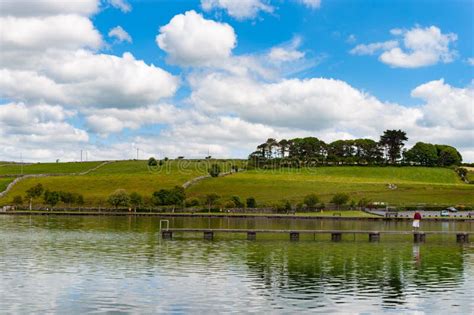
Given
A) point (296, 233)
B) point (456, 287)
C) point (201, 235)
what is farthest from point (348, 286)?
point (201, 235)

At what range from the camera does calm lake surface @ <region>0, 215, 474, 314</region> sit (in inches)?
1242

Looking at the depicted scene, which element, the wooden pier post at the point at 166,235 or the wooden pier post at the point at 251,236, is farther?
the wooden pier post at the point at 166,235

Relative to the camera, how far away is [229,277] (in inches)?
1601

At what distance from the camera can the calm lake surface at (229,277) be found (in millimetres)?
31547

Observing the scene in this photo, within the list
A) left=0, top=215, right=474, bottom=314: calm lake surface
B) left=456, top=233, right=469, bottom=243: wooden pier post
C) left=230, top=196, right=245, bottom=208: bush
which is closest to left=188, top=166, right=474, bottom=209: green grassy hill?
left=230, top=196, right=245, bottom=208: bush

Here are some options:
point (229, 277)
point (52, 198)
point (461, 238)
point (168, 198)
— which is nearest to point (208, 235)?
point (461, 238)

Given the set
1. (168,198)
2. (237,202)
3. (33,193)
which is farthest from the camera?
(33,193)

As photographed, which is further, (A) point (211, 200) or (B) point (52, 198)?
(B) point (52, 198)

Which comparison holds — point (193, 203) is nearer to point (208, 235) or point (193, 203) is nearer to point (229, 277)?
point (208, 235)

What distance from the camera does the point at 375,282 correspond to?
3950 centimetres

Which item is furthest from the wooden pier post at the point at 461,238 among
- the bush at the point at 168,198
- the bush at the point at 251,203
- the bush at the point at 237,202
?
the bush at the point at 168,198

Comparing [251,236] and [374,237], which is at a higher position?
[251,236]

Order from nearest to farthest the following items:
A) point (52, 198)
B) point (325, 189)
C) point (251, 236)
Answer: point (251, 236) → point (52, 198) → point (325, 189)

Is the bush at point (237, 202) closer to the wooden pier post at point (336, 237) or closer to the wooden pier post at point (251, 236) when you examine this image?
the wooden pier post at point (251, 236)
